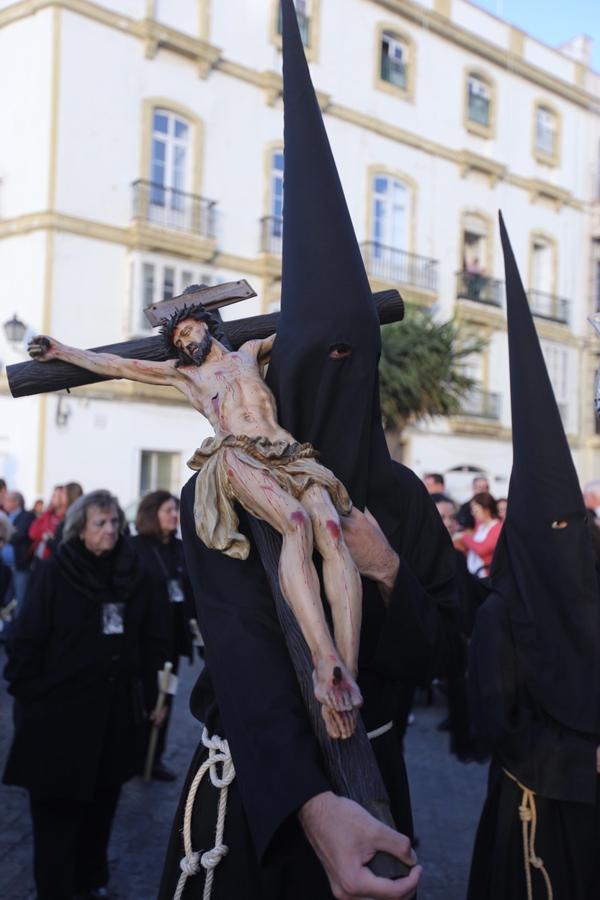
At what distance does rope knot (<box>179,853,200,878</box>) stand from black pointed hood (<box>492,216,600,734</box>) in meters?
1.59

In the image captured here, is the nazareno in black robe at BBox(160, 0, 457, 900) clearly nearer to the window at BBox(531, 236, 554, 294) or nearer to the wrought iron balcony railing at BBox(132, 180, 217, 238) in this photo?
the wrought iron balcony railing at BBox(132, 180, 217, 238)

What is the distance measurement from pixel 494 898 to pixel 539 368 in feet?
6.03

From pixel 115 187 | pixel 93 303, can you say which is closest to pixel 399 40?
pixel 115 187

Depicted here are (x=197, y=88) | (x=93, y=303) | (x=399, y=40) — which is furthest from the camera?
(x=399, y=40)

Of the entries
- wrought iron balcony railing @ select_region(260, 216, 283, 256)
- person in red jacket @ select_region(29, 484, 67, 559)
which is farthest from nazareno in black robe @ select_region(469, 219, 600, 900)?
wrought iron balcony railing @ select_region(260, 216, 283, 256)

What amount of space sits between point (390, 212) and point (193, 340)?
77.8 feet

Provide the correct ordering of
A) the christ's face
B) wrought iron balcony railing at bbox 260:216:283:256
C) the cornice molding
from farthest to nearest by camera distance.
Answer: wrought iron balcony railing at bbox 260:216:283:256 < the cornice molding < the christ's face

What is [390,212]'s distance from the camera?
82.2ft

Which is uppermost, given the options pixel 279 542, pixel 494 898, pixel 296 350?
pixel 296 350

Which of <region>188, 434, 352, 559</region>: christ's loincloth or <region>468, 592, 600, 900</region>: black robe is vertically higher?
<region>188, 434, 352, 559</region>: christ's loincloth

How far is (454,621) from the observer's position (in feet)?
8.00

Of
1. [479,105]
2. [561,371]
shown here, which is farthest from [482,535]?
[561,371]

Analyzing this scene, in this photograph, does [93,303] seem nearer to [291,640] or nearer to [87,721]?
[87,721]

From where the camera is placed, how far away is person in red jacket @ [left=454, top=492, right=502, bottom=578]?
8.30m
